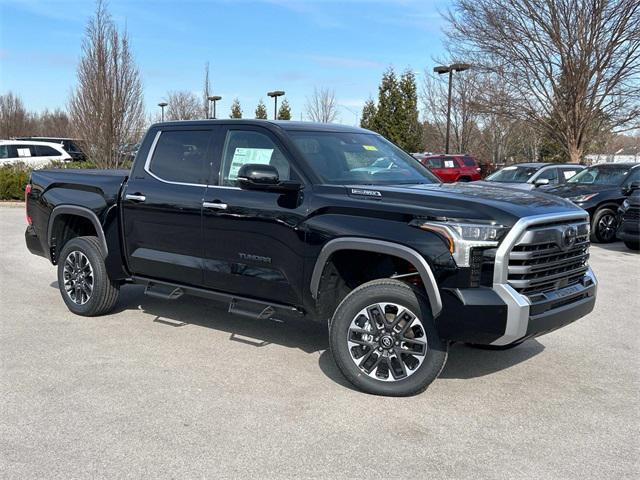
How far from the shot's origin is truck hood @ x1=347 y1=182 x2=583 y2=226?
4023 mm

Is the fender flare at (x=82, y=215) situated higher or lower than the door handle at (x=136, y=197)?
lower

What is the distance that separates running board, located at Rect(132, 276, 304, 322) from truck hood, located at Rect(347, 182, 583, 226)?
108 centimetres

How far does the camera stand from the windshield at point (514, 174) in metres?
16.0

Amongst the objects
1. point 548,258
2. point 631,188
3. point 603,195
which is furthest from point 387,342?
point 603,195

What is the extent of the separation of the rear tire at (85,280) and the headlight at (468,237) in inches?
142

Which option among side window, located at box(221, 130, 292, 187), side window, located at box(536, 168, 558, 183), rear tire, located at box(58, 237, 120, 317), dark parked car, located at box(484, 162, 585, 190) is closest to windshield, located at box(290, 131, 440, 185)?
side window, located at box(221, 130, 292, 187)

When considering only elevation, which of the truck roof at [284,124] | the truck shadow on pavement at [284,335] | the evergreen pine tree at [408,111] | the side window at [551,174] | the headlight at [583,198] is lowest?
the truck shadow on pavement at [284,335]

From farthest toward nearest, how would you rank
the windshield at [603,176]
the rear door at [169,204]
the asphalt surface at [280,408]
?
the windshield at [603,176], the rear door at [169,204], the asphalt surface at [280,408]

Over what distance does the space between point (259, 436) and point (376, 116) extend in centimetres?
2986

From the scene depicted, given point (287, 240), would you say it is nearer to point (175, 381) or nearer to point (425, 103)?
point (175, 381)

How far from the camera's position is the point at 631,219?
36.5 ft

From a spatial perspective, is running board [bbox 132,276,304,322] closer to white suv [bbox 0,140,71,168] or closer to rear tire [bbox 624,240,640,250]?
rear tire [bbox 624,240,640,250]

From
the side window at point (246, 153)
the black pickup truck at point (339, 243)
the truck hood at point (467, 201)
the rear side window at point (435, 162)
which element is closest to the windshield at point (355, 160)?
the black pickup truck at point (339, 243)

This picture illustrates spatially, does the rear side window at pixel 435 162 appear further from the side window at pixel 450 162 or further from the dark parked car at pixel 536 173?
the dark parked car at pixel 536 173
